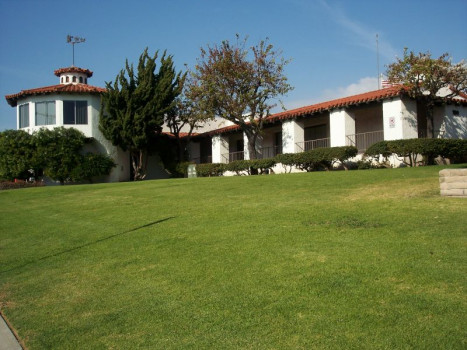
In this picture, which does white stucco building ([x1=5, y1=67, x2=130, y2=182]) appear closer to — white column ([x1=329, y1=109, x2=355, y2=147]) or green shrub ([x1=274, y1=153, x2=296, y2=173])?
green shrub ([x1=274, y1=153, x2=296, y2=173])

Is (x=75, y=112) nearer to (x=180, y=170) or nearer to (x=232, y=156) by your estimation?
(x=180, y=170)

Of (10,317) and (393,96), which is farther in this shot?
(393,96)

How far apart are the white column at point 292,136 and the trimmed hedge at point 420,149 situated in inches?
276

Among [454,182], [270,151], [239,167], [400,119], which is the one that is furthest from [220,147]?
[454,182]

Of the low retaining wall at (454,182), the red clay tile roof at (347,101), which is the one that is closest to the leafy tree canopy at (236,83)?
the red clay tile roof at (347,101)

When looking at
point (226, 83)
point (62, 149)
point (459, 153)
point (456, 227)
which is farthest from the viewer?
point (62, 149)

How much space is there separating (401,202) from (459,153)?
12.1 metres

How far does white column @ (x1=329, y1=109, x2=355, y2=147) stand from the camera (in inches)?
948

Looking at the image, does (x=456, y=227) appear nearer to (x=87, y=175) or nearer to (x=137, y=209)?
(x=137, y=209)

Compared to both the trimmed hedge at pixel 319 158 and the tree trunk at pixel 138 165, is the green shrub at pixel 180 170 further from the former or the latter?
the trimmed hedge at pixel 319 158

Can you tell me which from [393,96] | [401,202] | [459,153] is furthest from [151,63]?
[401,202]

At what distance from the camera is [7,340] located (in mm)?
4848

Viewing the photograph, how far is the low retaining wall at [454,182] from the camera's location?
948 centimetres

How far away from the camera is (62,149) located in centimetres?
2880
